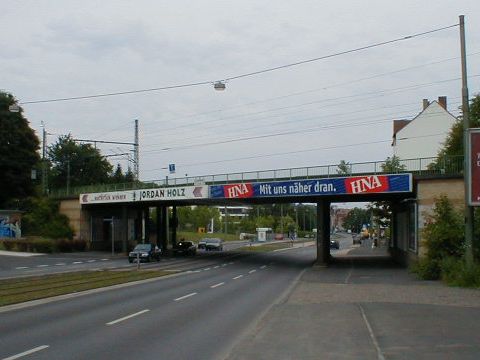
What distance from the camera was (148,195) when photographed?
51156 mm

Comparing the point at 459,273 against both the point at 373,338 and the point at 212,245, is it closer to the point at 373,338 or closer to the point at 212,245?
the point at 373,338

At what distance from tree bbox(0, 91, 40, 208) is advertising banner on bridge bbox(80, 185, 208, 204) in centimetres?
1152

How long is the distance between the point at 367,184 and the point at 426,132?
41804 mm

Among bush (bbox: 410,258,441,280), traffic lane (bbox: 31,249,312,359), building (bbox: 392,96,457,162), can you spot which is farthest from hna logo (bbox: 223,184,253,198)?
building (bbox: 392,96,457,162)

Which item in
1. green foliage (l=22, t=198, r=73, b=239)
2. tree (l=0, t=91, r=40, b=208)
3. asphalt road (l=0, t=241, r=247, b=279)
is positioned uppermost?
tree (l=0, t=91, r=40, b=208)

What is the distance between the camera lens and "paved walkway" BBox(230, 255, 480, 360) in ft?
31.7

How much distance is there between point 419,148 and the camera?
77.1 metres

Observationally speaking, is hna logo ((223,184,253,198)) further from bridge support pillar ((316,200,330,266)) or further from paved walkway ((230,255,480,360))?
paved walkway ((230,255,480,360))

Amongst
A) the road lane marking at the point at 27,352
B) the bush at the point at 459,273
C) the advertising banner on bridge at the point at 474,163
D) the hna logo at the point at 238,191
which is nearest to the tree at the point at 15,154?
the hna logo at the point at 238,191

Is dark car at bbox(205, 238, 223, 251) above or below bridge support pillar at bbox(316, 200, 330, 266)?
below

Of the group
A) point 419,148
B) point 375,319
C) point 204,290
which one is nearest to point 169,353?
point 375,319

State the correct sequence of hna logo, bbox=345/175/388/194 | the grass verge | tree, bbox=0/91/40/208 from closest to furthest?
the grass verge, hna logo, bbox=345/175/388/194, tree, bbox=0/91/40/208

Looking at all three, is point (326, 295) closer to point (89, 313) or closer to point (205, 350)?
point (89, 313)

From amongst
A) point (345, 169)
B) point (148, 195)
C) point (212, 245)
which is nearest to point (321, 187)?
point (345, 169)
